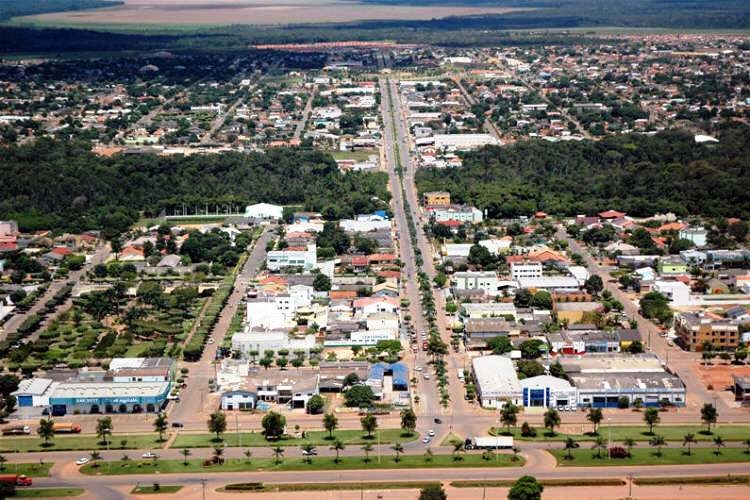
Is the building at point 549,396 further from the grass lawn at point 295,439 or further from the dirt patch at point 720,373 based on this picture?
the dirt patch at point 720,373

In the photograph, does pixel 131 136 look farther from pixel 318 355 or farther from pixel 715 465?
pixel 715 465

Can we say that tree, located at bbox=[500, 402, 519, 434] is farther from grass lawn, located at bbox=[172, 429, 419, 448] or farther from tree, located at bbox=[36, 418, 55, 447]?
tree, located at bbox=[36, 418, 55, 447]

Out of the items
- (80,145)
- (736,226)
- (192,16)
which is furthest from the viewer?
(192,16)

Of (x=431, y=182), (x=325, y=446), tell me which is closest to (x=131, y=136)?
(x=431, y=182)

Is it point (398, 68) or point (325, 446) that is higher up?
point (398, 68)

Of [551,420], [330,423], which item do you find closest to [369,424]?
[330,423]
